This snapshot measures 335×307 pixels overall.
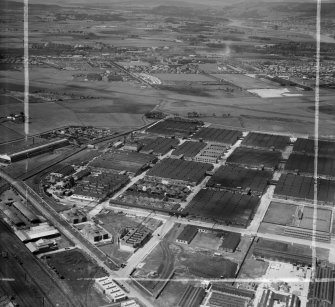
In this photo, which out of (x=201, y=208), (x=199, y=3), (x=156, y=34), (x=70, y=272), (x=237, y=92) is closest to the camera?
(x=70, y=272)

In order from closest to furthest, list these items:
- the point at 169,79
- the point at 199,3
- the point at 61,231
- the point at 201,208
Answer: the point at 61,231 < the point at 201,208 < the point at 169,79 < the point at 199,3

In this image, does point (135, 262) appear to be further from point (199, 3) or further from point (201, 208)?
point (199, 3)

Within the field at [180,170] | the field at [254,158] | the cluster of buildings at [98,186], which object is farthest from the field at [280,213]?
the cluster of buildings at [98,186]

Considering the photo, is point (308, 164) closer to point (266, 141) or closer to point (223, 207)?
point (266, 141)

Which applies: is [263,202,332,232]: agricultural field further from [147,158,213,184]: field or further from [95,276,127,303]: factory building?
[95,276,127,303]: factory building

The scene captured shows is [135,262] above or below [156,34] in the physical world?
below

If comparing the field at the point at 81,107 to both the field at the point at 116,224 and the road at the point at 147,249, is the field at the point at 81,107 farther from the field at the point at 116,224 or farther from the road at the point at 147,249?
the road at the point at 147,249

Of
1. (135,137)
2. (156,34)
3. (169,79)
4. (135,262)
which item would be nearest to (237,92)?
(169,79)
